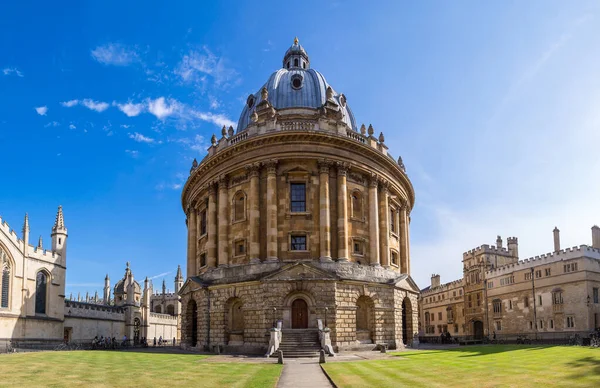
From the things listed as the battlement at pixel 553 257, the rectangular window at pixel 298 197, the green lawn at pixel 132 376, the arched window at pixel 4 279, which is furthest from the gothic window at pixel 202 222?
the battlement at pixel 553 257

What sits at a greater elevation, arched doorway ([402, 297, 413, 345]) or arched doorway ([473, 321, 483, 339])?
arched doorway ([402, 297, 413, 345])

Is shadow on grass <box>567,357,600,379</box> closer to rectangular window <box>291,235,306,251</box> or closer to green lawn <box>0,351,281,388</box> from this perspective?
green lawn <box>0,351,281,388</box>

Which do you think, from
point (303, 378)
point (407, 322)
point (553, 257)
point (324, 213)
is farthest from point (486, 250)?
point (303, 378)

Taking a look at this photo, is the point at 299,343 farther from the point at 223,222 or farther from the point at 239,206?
the point at 239,206

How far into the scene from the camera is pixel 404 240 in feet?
176

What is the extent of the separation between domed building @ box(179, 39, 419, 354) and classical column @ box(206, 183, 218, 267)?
0.31 ft

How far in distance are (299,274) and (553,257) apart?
42.8 metres

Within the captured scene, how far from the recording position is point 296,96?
2141 inches

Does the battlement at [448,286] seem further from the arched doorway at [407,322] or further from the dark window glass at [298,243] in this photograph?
the dark window glass at [298,243]

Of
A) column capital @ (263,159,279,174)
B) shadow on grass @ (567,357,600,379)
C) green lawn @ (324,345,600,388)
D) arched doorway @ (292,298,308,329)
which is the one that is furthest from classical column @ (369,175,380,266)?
shadow on grass @ (567,357,600,379)

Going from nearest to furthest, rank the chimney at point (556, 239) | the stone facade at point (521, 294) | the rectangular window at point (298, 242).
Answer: the rectangular window at point (298, 242) → the stone facade at point (521, 294) → the chimney at point (556, 239)

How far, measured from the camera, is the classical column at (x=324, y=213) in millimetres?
42312

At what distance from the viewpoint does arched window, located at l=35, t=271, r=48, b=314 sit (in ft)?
187

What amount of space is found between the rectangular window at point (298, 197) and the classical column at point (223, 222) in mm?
6344
